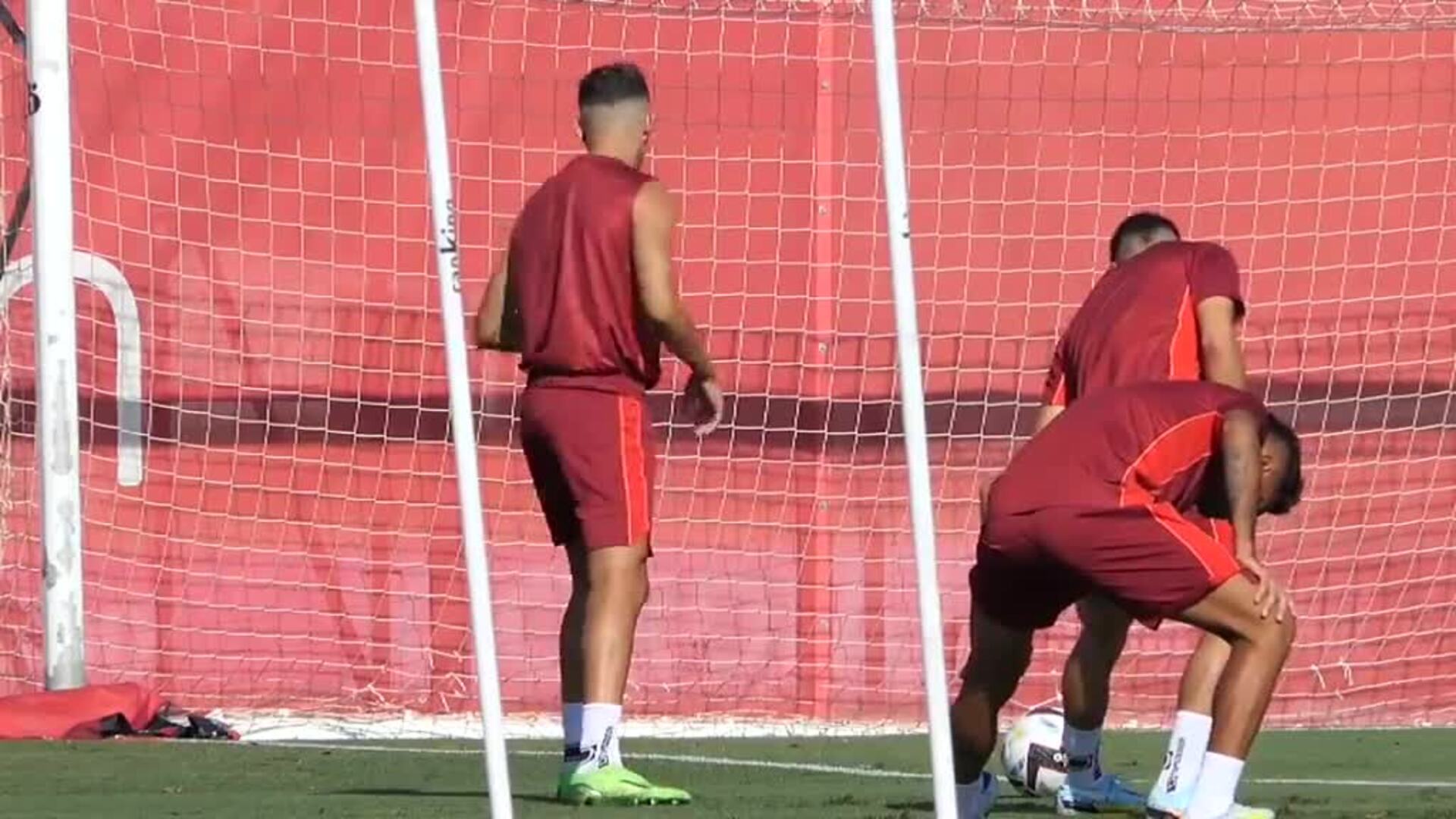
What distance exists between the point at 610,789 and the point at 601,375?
1.01 m

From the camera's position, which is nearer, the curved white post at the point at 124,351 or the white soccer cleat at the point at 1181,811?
the white soccer cleat at the point at 1181,811

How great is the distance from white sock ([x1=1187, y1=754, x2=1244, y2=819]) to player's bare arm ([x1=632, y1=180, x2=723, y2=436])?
165 cm

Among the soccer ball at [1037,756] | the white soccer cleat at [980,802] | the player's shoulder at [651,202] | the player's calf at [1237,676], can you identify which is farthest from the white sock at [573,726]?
the player's calf at [1237,676]

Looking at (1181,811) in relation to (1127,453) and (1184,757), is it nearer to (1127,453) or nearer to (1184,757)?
(1184,757)

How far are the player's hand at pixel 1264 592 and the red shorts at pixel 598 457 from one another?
160 cm

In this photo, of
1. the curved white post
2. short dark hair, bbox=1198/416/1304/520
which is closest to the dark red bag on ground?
the curved white post

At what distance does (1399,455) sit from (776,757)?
361 centimetres

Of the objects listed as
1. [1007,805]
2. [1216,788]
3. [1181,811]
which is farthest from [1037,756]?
[1216,788]

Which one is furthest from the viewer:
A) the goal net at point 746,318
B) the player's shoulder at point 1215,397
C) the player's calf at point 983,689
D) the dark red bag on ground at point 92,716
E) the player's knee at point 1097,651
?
the goal net at point 746,318

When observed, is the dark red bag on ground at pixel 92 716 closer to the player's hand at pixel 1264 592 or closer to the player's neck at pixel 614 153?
the player's neck at pixel 614 153

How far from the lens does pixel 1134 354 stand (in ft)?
25.0

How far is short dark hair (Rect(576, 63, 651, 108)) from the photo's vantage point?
7.41 meters

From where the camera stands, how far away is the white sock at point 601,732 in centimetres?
716

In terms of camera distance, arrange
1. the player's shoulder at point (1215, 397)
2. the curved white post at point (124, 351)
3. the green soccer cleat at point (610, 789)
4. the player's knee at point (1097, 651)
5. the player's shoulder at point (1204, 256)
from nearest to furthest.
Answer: the player's shoulder at point (1215, 397), the green soccer cleat at point (610, 789), the player's shoulder at point (1204, 256), the player's knee at point (1097, 651), the curved white post at point (124, 351)
